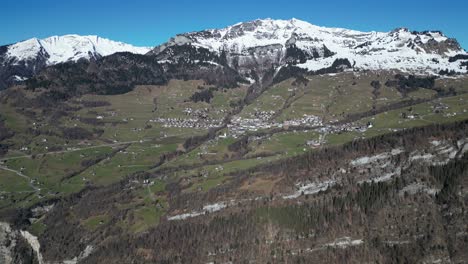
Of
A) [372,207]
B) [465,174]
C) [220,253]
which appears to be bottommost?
[220,253]

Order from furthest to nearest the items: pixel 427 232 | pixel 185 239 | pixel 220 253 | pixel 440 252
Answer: pixel 185 239, pixel 220 253, pixel 427 232, pixel 440 252

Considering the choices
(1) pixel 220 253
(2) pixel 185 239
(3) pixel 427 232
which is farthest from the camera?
(2) pixel 185 239

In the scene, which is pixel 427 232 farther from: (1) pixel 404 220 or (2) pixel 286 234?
(2) pixel 286 234

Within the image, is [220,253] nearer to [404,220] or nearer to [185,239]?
[185,239]

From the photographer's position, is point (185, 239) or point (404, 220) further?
point (185, 239)

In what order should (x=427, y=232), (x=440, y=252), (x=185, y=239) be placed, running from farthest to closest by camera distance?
(x=185, y=239), (x=427, y=232), (x=440, y=252)

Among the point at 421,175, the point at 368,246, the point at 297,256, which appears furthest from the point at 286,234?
the point at 421,175

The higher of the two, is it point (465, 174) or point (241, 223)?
point (465, 174)

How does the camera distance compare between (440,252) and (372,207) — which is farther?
(372,207)

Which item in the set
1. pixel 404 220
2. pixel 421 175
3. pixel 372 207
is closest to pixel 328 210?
pixel 372 207

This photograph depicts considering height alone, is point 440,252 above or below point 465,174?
below
